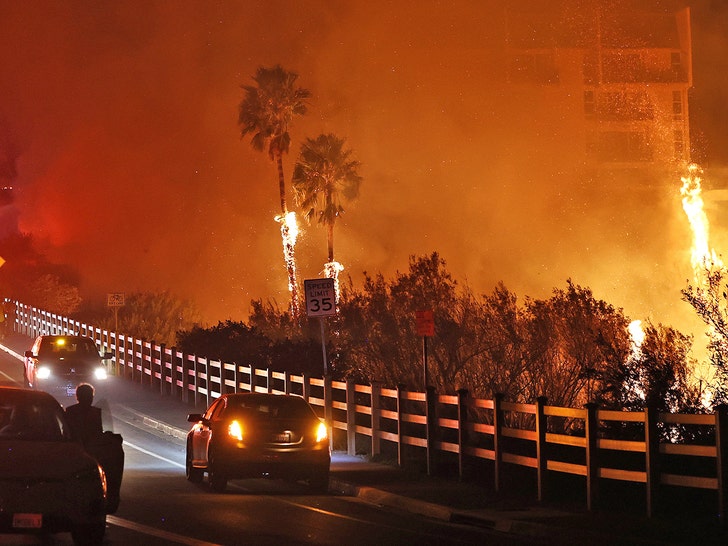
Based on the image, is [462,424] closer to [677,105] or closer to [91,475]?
[91,475]

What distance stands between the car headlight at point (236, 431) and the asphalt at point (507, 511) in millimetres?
1757

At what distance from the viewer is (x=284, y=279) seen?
101 meters

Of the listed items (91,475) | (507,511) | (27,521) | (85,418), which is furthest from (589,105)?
(27,521)

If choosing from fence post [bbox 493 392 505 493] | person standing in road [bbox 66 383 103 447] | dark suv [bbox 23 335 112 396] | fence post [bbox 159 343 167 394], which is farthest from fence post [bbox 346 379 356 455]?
fence post [bbox 159 343 167 394]

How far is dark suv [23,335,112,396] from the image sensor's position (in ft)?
107

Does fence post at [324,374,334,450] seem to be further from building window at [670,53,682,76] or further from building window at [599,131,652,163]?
building window at [670,53,682,76]

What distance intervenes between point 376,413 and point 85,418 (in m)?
8.69

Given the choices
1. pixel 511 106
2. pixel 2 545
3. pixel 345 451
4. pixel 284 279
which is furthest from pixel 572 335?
pixel 511 106

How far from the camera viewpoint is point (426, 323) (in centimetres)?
2114

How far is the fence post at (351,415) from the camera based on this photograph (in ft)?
75.1

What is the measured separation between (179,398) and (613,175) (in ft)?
269

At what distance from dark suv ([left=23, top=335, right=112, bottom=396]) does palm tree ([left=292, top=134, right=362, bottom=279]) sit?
2616 cm

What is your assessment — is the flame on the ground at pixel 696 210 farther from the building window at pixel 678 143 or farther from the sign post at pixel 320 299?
the sign post at pixel 320 299

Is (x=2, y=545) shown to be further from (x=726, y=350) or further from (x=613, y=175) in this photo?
(x=613, y=175)
